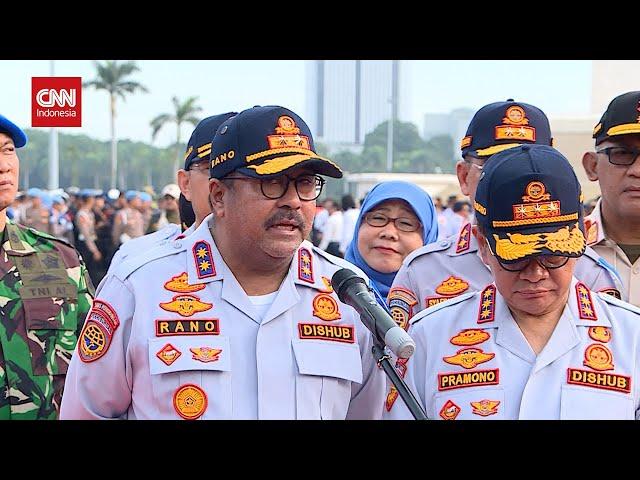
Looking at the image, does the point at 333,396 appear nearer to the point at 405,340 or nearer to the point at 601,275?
the point at 405,340

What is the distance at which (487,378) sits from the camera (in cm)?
275

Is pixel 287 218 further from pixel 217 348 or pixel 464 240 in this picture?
pixel 464 240

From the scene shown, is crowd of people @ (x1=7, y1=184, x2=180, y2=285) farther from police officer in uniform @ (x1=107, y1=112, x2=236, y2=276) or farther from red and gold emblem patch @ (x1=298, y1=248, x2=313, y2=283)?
red and gold emblem patch @ (x1=298, y1=248, x2=313, y2=283)

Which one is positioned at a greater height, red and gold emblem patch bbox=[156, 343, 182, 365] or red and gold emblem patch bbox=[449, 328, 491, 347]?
red and gold emblem patch bbox=[449, 328, 491, 347]

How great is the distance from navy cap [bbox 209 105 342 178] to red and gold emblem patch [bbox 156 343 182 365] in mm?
553

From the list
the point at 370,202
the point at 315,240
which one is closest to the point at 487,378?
the point at 370,202

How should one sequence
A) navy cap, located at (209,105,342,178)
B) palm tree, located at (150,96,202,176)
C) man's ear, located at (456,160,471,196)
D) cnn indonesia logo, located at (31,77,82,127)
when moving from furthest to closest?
1. palm tree, located at (150,96,202,176)
2. cnn indonesia logo, located at (31,77,82,127)
3. man's ear, located at (456,160,471,196)
4. navy cap, located at (209,105,342,178)

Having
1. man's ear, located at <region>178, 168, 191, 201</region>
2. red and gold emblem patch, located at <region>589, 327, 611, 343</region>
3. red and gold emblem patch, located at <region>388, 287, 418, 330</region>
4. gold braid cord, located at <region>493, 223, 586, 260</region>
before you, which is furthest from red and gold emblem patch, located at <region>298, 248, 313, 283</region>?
man's ear, located at <region>178, 168, 191, 201</region>

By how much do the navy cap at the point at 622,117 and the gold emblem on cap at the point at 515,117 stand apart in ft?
1.07

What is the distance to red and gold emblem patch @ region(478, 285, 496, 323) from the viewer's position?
2.87 m

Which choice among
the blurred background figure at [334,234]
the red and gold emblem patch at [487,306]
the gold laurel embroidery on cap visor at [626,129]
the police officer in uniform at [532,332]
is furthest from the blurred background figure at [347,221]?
the police officer in uniform at [532,332]

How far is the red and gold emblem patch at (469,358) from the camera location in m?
2.78

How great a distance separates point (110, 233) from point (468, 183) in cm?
1337

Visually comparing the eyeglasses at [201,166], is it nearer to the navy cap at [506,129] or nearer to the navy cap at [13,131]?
the navy cap at [13,131]
